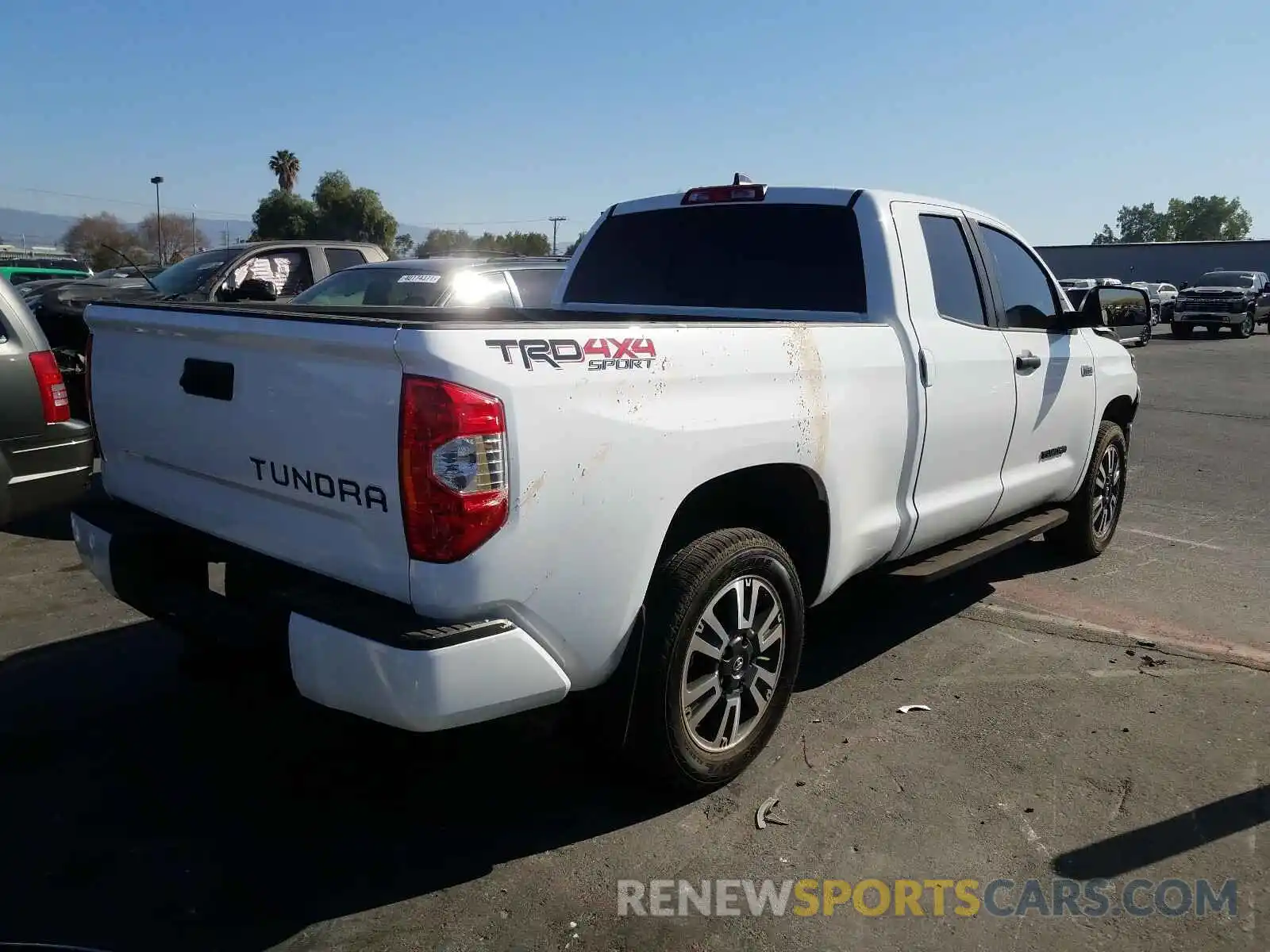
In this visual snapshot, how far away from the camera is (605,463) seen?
2787 mm

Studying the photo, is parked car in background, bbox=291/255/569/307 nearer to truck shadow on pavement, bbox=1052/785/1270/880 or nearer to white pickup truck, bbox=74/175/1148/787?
white pickup truck, bbox=74/175/1148/787

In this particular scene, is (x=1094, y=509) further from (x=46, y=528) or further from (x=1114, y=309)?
(x=46, y=528)

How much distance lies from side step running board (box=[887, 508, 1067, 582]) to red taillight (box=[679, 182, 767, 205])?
5.76 feet

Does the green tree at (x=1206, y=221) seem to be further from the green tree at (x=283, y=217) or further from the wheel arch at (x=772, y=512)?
the wheel arch at (x=772, y=512)

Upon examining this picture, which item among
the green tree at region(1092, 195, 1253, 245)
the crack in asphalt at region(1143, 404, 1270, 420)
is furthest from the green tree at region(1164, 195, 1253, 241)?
the crack in asphalt at region(1143, 404, 1270, 420)

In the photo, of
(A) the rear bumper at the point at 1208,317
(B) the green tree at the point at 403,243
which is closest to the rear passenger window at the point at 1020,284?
(A) the rear bumper at the point at 1208,317

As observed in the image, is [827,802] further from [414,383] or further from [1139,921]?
[414,383]

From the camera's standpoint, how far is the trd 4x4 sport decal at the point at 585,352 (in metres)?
2.60

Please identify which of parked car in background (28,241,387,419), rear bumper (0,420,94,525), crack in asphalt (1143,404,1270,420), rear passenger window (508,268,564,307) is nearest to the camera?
rear bumper (0,420,94,525)

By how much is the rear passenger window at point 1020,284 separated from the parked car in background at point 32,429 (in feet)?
15.9

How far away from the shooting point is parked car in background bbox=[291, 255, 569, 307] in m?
7.99

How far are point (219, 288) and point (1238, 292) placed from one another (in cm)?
3176

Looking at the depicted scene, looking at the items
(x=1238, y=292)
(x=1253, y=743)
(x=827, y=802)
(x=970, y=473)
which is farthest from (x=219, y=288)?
(x=1238, y=292)

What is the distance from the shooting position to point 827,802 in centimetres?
340
